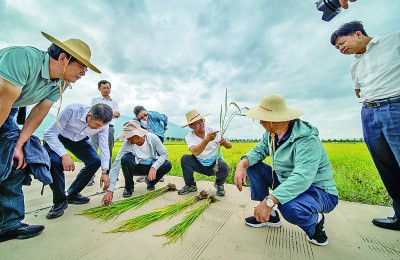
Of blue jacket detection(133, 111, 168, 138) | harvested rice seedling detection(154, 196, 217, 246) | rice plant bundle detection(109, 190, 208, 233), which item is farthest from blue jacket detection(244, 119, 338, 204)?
blue jacket detection(133, 111, 168, 138)

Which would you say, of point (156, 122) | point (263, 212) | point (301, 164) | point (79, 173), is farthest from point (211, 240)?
point (156, 122)

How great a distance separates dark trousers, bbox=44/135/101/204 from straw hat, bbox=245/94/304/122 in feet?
6.92

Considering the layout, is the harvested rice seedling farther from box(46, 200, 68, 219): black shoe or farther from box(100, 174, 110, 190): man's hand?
box(46, 200, 68, 219): black shoe

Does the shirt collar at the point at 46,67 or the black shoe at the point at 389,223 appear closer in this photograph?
the shirt collar at the point at 46,67

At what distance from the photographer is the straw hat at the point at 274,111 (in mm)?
1694

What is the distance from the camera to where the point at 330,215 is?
2.20 m

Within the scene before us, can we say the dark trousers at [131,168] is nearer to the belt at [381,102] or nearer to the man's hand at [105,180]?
the man's hand at [105,180]

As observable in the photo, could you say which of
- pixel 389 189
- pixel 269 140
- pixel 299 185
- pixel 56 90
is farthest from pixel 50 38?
pixel 389 189

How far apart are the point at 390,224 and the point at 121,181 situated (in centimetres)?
378

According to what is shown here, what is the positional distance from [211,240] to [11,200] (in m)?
1.74

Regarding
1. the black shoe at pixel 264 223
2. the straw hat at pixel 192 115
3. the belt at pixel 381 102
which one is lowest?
the black shoe at pixel 264 223

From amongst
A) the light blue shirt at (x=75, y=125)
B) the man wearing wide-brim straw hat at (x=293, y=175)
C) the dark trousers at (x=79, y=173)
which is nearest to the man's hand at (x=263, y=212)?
the man wearing wide-brim straw hat at (x=293, y=175)

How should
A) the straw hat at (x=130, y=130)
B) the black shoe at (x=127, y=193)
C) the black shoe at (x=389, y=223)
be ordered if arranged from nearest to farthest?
1. the black shoe at (x=389, y=223)
2. the straw hat at (x=130, y=130)
3. the black shoe at (x=127, y=193)

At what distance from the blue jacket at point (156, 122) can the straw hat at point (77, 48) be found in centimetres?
249
